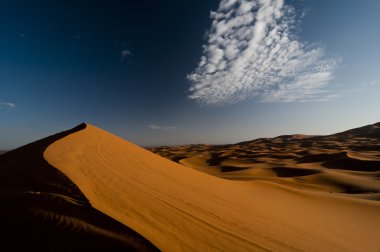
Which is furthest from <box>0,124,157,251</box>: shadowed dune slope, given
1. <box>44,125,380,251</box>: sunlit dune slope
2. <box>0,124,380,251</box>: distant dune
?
<box>44,125,380,251</box>: sunlit dune slope

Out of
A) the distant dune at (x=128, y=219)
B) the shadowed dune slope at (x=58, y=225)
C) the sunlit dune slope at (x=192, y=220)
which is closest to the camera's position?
the shadowed dune slope at (x=58, y=225)

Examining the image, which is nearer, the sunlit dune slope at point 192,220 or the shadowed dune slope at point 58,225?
the shadowed dune slope at point 58,225

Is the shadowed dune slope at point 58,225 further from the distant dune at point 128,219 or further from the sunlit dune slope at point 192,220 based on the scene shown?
the sunlit dune slope at point 192,220

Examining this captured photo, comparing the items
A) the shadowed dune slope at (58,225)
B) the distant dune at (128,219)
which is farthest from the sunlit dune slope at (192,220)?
the shadowed dune slope at (58,225)

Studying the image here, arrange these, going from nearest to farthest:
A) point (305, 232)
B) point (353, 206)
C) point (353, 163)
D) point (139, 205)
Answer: point (139, 205), point (305, 232), point (353, 206), point (353, 163)

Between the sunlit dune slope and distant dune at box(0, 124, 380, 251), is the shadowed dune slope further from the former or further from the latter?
the sunlit dune slope

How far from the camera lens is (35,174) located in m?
3.89

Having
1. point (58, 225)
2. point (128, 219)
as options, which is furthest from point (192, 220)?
point (58, 225)

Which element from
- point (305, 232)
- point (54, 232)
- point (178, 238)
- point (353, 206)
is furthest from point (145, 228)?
point (353, 206)

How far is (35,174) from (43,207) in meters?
1.60

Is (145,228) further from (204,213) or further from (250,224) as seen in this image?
(250,224)

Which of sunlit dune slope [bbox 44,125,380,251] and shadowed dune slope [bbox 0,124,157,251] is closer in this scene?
shadowed dune slope [bbox 0,124,157,251]

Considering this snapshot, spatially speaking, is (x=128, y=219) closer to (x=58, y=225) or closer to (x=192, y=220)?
(x=58, y=225)

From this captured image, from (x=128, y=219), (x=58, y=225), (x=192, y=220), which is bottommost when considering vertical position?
(x=192, y=220)
